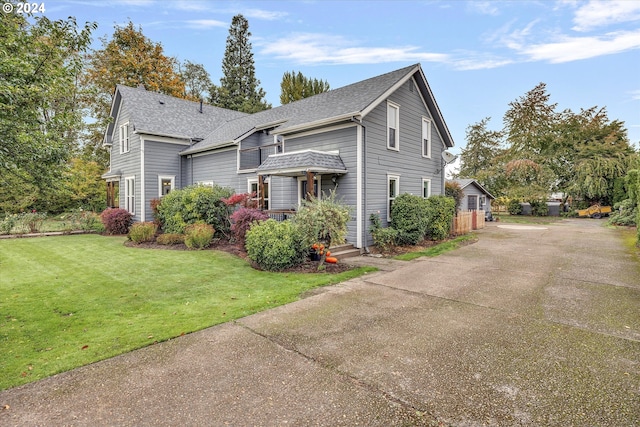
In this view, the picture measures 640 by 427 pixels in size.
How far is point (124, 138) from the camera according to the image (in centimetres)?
1803

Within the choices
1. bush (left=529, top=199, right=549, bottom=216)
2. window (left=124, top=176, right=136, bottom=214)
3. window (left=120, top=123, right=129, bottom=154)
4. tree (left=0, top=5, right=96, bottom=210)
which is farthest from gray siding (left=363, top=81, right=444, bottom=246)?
bush (left=529, top=199, right=549, bottom=216)

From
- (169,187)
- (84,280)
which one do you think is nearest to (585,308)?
(84,280)

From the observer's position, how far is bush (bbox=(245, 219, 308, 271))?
8.13 meters

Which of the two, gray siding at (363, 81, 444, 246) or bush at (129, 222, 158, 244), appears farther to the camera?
bush at (129, 222, 158, 244)

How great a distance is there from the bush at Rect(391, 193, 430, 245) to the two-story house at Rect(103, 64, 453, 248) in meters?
0.44

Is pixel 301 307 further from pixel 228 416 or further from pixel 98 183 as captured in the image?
pixel 98 183

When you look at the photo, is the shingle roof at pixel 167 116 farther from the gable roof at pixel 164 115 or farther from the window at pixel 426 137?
the window at pixel 426 137

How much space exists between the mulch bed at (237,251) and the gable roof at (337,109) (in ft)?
16.9

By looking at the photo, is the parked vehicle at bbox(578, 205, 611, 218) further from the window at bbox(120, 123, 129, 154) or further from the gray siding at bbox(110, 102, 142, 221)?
the window at bbox(120, 123, 129, 154)

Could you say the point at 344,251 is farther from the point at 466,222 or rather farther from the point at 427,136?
the point at 466,222

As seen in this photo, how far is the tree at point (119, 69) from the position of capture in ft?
80.8

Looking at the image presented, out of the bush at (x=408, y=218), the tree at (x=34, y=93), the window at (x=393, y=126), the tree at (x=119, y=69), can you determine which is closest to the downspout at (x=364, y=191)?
the bush at (x=408, y=218)

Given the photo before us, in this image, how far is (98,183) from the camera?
23391mm

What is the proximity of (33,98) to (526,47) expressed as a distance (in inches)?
707
